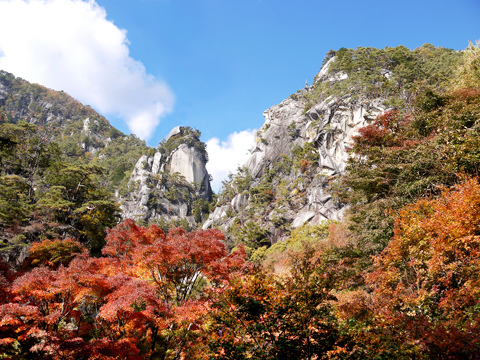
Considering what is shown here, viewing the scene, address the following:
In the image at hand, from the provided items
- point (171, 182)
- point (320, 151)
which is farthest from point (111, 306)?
point (171, 182)

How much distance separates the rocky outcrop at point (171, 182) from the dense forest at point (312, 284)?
106 feet

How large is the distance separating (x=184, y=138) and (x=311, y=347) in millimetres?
59335

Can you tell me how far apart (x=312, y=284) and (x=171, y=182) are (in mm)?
52811

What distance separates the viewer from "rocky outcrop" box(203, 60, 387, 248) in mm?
29234

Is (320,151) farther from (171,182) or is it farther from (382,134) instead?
(171,182)

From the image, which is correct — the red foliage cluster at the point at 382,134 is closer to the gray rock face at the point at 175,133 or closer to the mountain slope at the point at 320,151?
the mountain slope at the point at 320,151

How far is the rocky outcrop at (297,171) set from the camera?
29.2 metres

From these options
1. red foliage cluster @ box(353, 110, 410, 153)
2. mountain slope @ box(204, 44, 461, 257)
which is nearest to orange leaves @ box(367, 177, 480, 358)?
red foliage cluster @ box(353, 110, 410, 153)

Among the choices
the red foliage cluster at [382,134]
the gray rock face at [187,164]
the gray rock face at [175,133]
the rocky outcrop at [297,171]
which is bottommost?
the red foliage cluster at [382,134]

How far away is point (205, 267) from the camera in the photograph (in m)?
8.68

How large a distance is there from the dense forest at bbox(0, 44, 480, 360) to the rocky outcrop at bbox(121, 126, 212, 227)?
32361 millimetres

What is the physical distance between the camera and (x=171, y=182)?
54.1m

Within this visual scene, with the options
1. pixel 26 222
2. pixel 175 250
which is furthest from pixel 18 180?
pixel 175 250

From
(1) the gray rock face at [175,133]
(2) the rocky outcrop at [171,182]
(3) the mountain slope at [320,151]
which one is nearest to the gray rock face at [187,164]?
(2) the rocky outcrop at [171,182]
